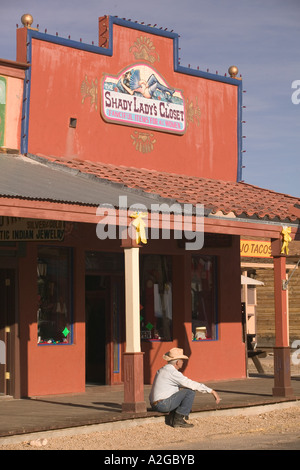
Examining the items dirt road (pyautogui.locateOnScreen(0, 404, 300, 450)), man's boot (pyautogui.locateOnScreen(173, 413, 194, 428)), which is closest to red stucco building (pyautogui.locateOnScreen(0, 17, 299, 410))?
man's boot (pyautogui.locateOnScreen(173, 413, 194, 428))

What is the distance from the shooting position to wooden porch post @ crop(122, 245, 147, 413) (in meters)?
13.7

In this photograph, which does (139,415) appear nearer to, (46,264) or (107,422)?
(107,422)

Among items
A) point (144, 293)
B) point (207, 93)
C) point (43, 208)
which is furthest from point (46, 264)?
point (207, 93)

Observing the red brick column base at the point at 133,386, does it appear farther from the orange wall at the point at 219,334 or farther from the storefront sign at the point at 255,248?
the storefront sign at the point at 255,248

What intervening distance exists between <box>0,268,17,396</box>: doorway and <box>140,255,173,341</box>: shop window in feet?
11.1

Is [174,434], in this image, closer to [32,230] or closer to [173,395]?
[173,395]

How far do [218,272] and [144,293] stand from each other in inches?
77.0

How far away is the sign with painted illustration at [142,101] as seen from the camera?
18969mm

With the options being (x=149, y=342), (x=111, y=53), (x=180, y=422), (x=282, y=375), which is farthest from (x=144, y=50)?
(x=180, y=422)

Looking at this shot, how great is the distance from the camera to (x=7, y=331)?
16.7 m

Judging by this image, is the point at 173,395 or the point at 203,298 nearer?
the point at 173,395

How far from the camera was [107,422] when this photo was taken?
12.7m

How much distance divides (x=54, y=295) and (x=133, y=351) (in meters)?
3.86

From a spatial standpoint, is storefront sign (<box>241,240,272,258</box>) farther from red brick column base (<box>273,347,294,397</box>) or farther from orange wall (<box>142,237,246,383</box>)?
red brick column base (<box>273,347,294,397</box>)
